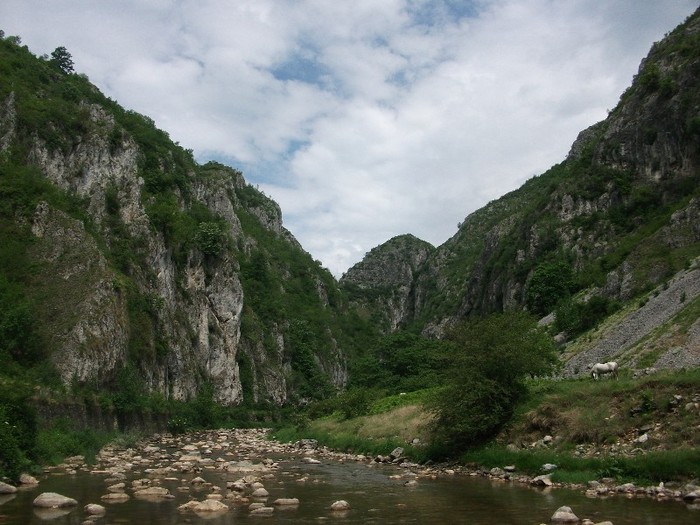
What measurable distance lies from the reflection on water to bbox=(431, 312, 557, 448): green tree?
440 cm

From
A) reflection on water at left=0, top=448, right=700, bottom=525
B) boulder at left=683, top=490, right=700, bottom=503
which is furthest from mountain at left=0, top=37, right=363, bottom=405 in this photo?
boulder at left=683, top=490, right=700, bottom=503

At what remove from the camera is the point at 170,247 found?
267 ft

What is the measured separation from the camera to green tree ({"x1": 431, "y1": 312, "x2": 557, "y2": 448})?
27281mm

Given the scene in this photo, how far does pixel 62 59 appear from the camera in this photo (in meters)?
96.8

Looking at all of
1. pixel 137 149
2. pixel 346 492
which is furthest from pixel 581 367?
pixel 137 149

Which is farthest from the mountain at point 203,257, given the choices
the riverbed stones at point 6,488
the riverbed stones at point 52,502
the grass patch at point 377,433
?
the grass patch at point 377,433

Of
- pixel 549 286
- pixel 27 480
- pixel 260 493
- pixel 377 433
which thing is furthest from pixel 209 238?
pixel 260 493

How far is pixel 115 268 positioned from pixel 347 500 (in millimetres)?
53403

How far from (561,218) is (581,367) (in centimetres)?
6032

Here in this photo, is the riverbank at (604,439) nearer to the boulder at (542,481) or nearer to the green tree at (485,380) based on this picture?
the boulder at (542,481)

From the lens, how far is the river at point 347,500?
1462 centimetres

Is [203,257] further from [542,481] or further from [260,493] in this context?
[542,481]

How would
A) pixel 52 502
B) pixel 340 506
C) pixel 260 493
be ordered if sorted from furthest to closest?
pixel 260 493 < pixel 340 506 < pixel 52 502

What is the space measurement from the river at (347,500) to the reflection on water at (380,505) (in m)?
0.02
